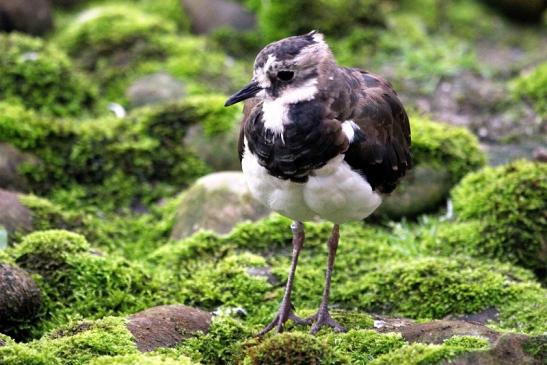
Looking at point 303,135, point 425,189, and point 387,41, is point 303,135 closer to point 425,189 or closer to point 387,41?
point 425,189

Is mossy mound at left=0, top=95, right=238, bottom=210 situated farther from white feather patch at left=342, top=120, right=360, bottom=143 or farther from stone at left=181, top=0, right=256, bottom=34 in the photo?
white feather patch at left=342, top=120, right=360, bottom=143

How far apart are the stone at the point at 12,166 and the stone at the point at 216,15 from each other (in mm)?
4338

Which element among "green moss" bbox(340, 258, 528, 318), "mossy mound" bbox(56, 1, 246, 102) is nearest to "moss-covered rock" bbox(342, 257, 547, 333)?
"green moss" bbox(340, 258, 528, 318)

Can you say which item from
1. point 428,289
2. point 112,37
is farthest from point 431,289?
point 112,37

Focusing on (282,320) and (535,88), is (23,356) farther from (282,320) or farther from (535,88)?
(535,88)

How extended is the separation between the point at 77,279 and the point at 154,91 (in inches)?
155

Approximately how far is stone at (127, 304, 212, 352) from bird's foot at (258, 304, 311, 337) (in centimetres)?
40

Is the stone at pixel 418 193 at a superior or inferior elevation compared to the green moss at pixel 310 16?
inferior

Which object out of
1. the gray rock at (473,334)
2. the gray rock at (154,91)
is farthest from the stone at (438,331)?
the gray rock at (154,91)

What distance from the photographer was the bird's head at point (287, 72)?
504 cm

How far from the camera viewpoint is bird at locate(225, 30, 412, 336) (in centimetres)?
501

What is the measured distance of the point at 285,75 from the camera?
16.6ft

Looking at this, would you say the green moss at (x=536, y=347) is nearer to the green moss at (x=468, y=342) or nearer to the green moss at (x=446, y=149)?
the green moss at (x=468, y=342)

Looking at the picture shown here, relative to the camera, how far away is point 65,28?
11336 millimetres
